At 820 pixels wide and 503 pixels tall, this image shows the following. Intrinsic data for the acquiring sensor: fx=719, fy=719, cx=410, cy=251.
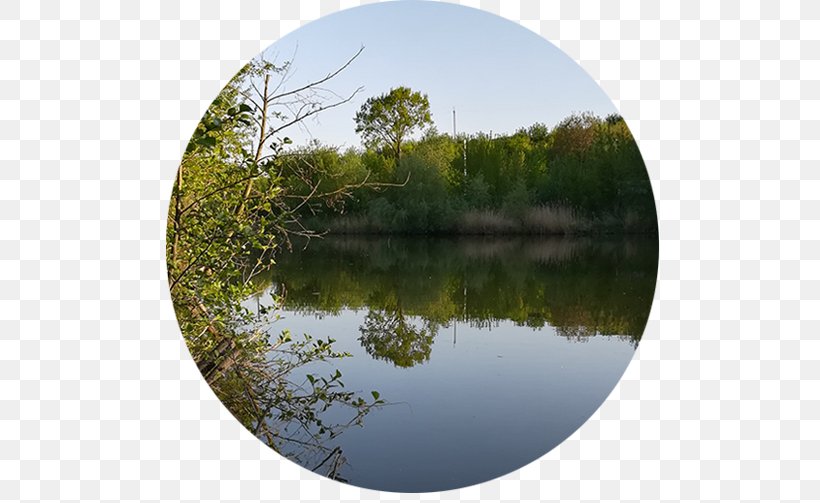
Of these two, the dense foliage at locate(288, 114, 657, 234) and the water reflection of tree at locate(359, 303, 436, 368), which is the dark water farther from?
the dense foliage at locate(288, 114, 657, 234)

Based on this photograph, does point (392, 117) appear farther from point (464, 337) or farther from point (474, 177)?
point (464, 337)

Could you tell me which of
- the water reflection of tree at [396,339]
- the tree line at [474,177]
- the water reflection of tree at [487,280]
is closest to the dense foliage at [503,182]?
the tree line at [474,177]

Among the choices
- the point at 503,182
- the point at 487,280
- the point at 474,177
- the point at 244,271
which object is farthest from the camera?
the point at 487,280

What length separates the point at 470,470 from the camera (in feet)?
10.1

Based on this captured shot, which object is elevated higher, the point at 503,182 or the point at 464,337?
the point at 503,182

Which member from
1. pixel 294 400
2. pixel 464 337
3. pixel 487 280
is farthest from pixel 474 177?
pixel 294 400

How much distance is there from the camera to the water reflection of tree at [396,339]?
13.3 ft

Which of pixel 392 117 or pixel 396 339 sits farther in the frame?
pixel 396 339

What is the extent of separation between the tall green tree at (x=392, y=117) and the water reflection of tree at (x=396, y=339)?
3.77 ft

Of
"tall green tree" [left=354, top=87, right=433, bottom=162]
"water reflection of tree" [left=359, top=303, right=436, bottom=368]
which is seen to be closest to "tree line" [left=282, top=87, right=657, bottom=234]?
"tall green tree" [left=354, top=87, right=433, bottom=162]

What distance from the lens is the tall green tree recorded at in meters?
3.51

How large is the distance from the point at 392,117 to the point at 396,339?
1.41 metres

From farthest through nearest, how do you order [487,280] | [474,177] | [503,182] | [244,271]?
[487,280] < [474,177] < [503,182] < [244,271]

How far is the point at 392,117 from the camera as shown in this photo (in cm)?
361
